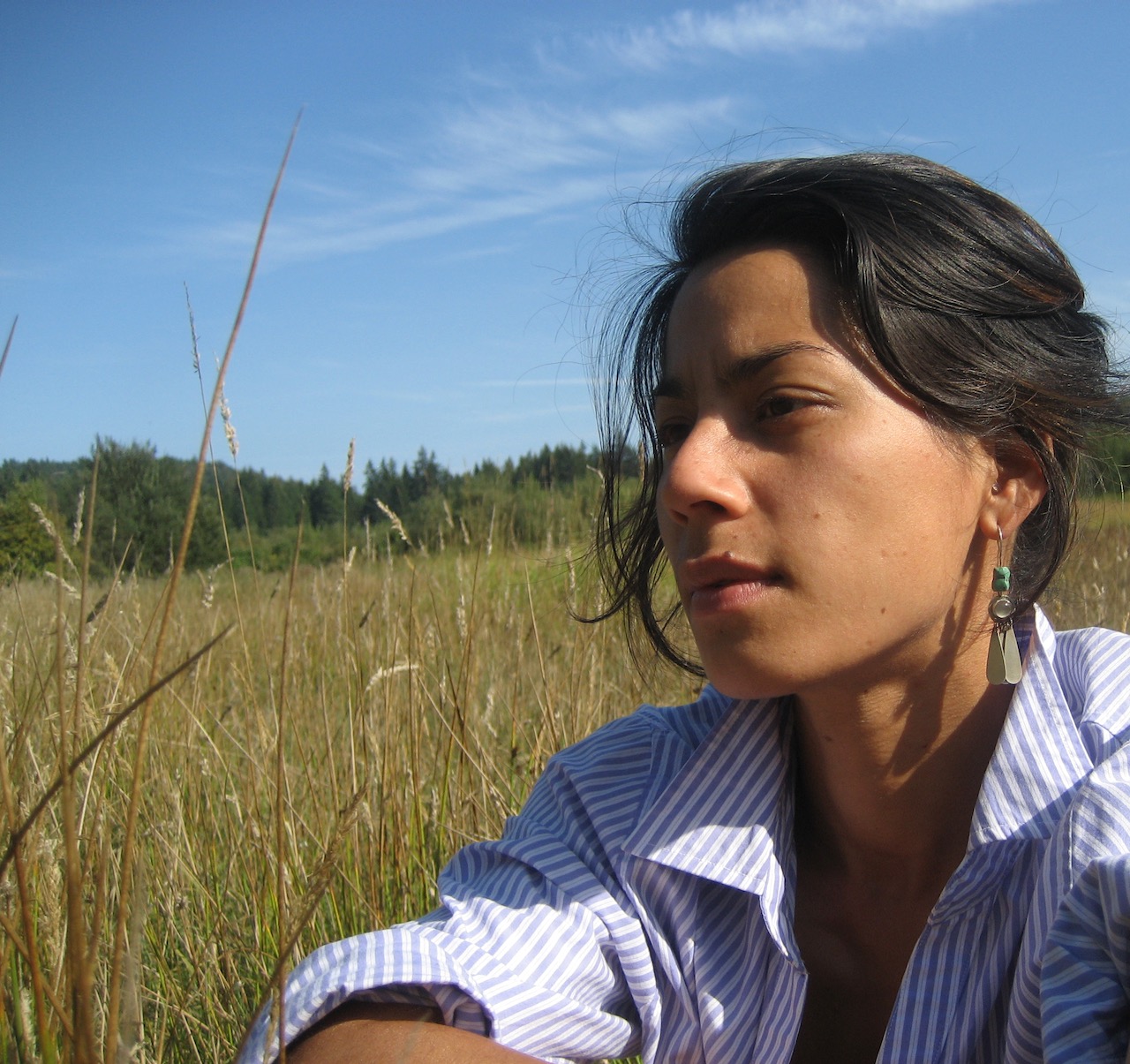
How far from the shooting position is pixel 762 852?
1.48 meters

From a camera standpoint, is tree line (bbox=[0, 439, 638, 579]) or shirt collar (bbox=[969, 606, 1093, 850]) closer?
shirt collar (bbox=[969, 606, 1093, 850])

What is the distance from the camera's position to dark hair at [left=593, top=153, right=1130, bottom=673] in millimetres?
1493

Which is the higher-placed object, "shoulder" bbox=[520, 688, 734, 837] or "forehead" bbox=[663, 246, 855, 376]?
"forehead" bbox=[663, 246, 855, 376]

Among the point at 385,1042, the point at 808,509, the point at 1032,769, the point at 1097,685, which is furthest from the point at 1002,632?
the point at 385,1042

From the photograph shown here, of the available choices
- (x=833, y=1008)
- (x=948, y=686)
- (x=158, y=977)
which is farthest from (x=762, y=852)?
(x=158, y=977)

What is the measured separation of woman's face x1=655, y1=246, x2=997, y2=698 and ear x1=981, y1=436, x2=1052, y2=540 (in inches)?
1.7

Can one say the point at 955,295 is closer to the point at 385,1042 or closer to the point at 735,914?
→ the point at 735,914

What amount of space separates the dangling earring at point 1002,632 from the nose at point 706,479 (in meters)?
0.46

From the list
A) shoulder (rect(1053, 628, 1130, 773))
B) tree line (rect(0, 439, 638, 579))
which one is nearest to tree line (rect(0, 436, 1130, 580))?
tree line (rect(0, 439, 638, 579))

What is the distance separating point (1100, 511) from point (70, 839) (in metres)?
2.29

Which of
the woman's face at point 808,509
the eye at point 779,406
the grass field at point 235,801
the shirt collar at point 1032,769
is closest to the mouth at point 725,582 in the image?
the woman's face at point 808,509

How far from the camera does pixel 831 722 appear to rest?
1575 mm

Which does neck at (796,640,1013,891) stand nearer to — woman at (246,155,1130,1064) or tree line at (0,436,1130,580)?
woman at (246,155,1130,1064)

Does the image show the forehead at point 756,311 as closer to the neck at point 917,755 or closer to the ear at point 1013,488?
the ear at point 1013,488
